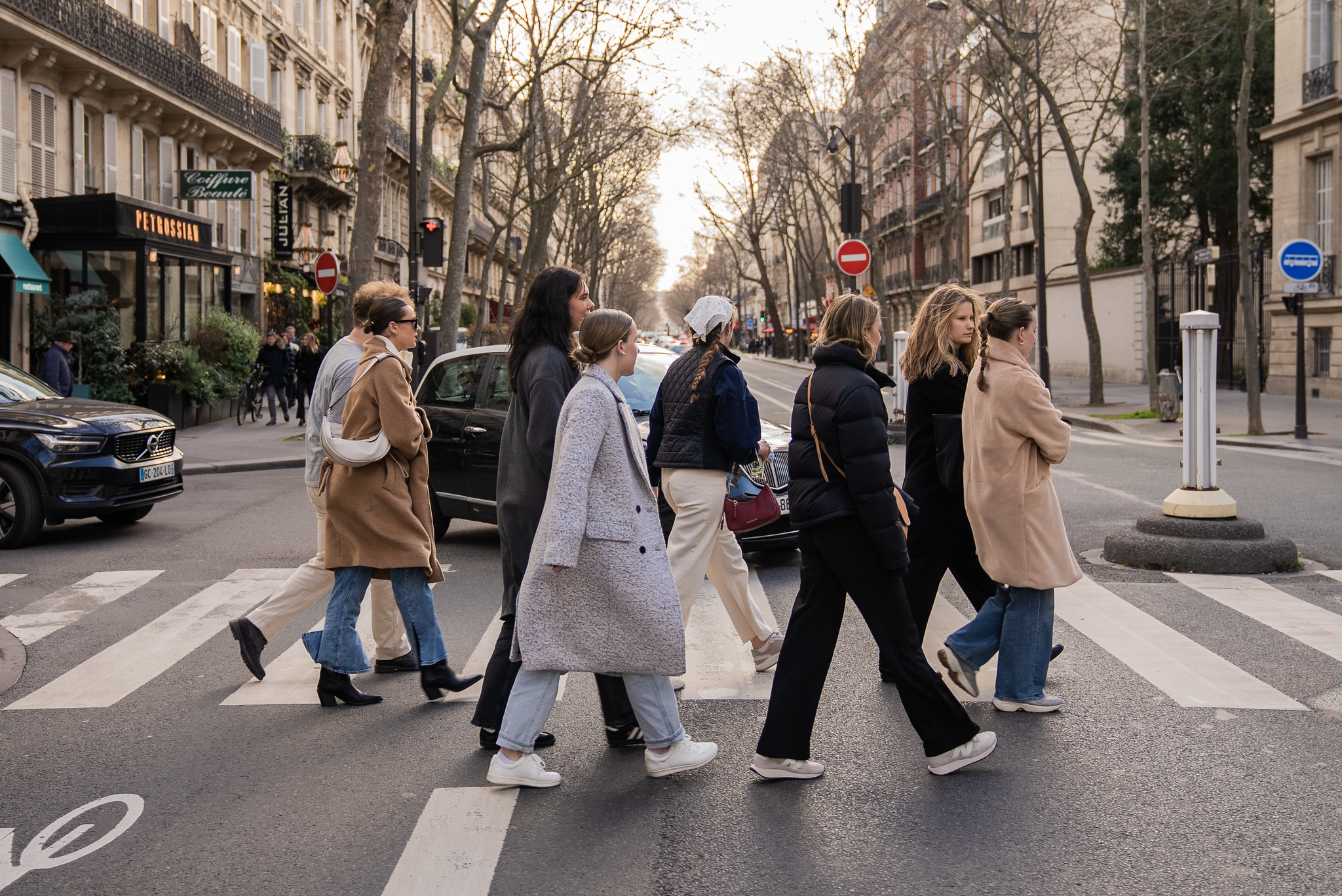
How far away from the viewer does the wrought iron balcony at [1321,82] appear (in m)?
28.0

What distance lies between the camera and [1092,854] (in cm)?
388

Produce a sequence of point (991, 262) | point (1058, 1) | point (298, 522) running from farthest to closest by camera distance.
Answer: point (991, 262) → point (1058, 1) → point (298, 522)

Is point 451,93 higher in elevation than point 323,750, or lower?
higher

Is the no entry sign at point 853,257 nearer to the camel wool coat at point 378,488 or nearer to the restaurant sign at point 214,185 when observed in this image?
the restaurant sign at point 214,185

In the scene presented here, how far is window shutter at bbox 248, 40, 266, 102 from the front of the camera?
111ft

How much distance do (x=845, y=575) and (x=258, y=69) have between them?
110 feet

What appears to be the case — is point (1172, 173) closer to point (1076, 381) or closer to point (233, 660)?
point (1076, 381)

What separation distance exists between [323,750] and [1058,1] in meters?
32.6

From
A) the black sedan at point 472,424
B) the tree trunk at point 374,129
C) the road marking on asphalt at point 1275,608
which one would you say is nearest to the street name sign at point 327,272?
the tree trunk at point 374,129

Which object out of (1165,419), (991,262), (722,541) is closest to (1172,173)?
(1165,419)

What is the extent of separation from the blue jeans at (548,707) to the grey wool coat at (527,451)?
45cm

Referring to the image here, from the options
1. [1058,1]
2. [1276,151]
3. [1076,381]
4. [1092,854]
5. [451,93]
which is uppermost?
[451,93]

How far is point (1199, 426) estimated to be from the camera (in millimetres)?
8070

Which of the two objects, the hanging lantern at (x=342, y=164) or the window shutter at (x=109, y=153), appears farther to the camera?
the hanging lantern at (x=342, y=164)
